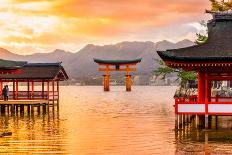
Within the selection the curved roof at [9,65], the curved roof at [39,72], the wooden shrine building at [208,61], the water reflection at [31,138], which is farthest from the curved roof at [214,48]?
the curved roof at [39,72]

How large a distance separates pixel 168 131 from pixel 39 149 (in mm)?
12374

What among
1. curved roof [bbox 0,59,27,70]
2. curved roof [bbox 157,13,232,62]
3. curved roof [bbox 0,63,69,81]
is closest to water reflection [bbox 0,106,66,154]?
curved roof [bbox 0,59,27,70]

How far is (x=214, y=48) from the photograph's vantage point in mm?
34781

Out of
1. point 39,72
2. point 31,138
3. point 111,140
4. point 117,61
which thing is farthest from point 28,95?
point 117,61

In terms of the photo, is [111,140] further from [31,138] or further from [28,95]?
[28,95]

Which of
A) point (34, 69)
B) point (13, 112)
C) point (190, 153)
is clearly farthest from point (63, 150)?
point (34, 69)

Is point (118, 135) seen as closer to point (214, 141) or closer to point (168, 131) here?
point (168, 131)

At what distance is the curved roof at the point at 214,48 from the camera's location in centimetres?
3375

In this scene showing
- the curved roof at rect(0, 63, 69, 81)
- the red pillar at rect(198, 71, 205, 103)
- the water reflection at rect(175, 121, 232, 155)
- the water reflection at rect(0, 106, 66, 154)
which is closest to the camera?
the water reflection at rect(175, 121, 232, 155)

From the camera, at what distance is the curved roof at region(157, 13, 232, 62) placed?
3375cm

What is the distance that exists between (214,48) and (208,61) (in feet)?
4.62

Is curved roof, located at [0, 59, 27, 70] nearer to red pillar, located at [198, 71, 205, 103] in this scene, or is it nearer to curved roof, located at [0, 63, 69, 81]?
red pillar, located at [198, 71, 205, 103]

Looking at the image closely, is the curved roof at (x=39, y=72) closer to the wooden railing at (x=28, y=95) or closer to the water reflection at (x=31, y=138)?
the wooden railing at (x=28, y=95)

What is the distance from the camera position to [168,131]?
1463 inches
